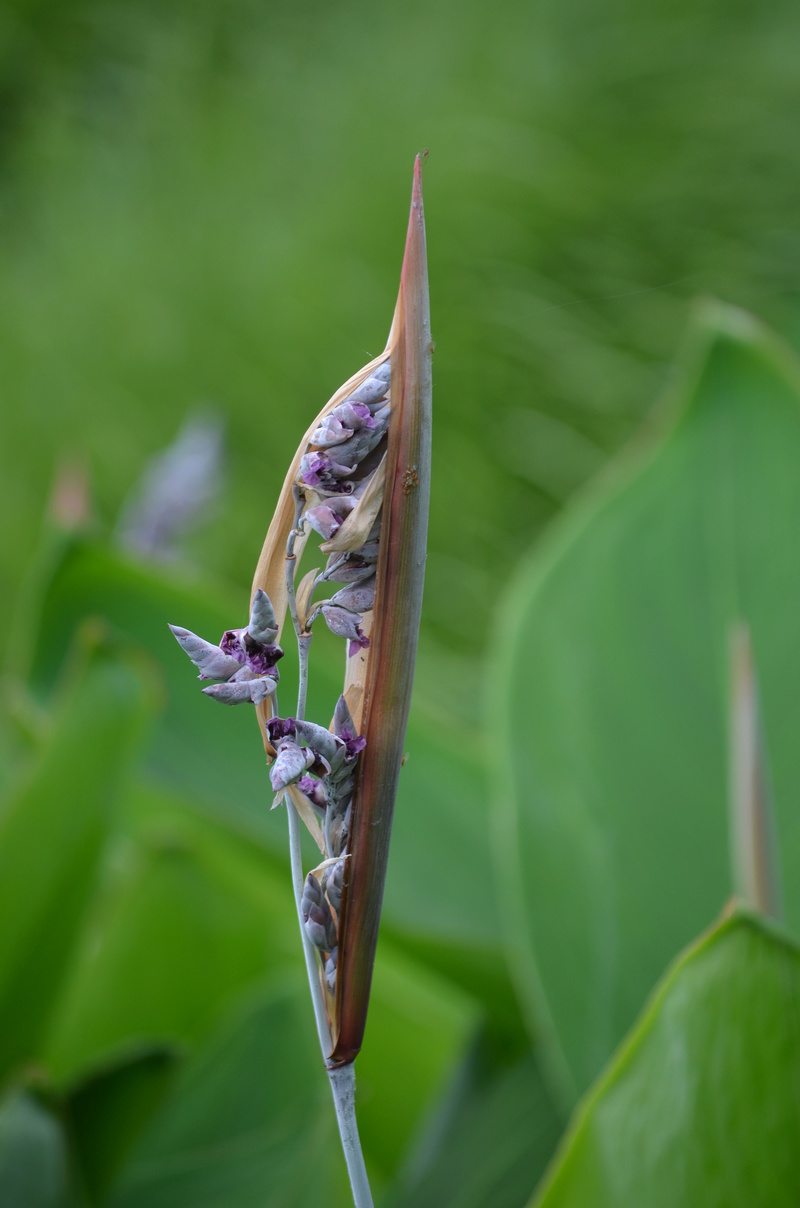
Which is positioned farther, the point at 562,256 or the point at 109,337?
the point at 109,337

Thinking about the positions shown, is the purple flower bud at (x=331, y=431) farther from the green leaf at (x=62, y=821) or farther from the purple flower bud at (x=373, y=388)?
the green leaf at (x=62, y=821)

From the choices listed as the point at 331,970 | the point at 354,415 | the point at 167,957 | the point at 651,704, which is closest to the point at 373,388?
the point at 354,415

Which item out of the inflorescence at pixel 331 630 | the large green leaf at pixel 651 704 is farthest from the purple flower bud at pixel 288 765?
the large green leaf at pixel 651 704

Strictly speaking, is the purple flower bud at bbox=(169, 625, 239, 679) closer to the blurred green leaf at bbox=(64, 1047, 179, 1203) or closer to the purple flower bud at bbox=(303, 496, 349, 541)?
the purple flower bud at bbox=(303, 496, 349, 541)

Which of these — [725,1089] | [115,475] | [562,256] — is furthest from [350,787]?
[115,475]

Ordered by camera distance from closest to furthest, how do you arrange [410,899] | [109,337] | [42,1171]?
[42,1171] < [410,899] < [109,337]

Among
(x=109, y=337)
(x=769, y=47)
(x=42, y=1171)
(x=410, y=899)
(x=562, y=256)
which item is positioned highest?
(x=769, y=47)

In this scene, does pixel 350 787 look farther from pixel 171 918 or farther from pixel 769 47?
pixel 769 47

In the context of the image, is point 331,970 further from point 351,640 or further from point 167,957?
point 167,957
